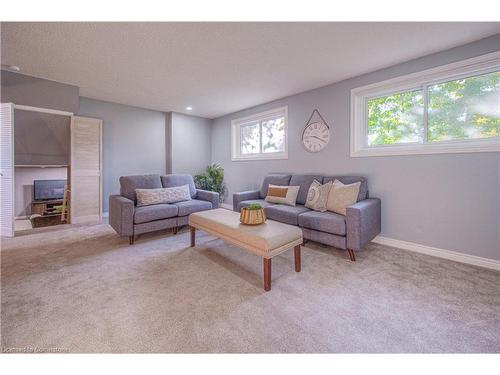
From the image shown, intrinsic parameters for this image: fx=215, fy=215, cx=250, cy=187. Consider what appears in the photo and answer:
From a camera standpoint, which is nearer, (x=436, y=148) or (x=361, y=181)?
(x=436, y=148)

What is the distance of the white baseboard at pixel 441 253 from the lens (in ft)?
7.34

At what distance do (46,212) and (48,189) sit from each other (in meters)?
0.47

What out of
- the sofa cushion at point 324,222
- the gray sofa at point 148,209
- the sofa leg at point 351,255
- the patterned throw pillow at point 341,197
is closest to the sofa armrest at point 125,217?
the gray sofa at point 148,209

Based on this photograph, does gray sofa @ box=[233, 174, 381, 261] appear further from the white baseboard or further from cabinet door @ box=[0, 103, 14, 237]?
cabinet door @ box=[0, 103, 14, 237]

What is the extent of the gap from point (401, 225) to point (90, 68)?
468 centimetres

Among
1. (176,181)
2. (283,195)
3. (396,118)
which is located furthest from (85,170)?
(396,118)

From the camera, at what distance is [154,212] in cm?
311

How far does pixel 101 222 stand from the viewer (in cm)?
404

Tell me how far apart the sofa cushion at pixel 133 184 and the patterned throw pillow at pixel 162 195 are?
15 cm

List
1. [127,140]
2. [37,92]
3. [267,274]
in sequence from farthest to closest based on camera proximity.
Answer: [127,140] → [37,92] → [267,274]

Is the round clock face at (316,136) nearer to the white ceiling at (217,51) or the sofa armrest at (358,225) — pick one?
the white ceiling at (217,51)

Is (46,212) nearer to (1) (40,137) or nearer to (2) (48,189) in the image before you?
(2) (48,189)
